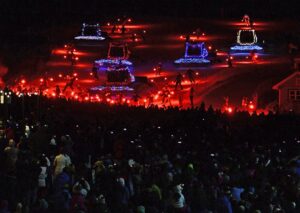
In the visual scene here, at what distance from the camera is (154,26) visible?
168 ft

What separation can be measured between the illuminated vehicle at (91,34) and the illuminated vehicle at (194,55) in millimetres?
5100

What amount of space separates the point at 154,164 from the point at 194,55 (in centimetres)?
2305

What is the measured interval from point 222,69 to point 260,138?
16665 millimetres

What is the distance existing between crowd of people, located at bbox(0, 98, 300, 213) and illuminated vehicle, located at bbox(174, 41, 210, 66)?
13.9 m

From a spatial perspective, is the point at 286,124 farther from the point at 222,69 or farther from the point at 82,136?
the point at 222,69

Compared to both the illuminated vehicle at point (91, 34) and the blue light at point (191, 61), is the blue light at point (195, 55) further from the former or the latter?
the illuminated vehicle at point (91, 34)

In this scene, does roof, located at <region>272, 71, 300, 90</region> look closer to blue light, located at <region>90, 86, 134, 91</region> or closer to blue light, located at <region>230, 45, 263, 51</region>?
blue light, located at <region>90, 86, 134, 91</region>

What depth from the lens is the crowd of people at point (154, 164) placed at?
17.2 m

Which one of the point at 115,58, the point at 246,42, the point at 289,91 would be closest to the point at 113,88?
the point at 115,58

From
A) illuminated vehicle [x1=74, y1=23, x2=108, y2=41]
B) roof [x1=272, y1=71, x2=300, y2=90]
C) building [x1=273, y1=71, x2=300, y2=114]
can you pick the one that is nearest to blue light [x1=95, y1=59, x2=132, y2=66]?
illuminated vehicle [x1=74, y1=23, x2=108, y2=41]

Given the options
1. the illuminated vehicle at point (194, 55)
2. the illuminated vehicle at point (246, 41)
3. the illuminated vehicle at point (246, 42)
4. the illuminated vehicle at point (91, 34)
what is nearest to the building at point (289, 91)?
the illuminated vehicle at point (194, 55)

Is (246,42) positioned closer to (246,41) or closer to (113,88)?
(246,41)

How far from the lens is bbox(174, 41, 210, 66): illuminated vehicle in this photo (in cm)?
4184

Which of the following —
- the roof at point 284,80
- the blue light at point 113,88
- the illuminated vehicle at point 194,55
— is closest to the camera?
the roof at point 284,80
